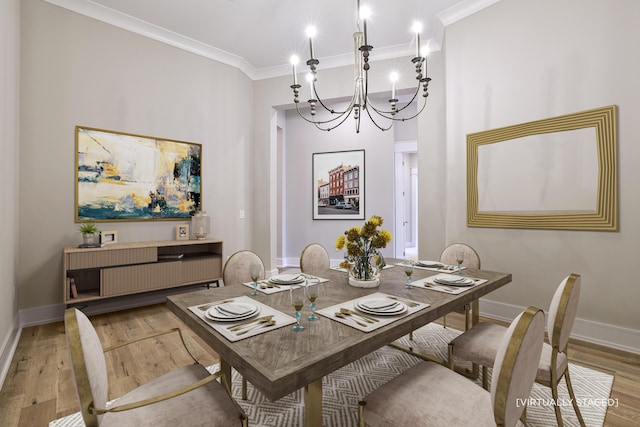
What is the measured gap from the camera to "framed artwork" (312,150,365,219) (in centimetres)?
607

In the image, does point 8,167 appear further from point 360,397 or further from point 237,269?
point 360,397

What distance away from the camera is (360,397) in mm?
1937

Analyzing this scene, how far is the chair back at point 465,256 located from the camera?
2562mm

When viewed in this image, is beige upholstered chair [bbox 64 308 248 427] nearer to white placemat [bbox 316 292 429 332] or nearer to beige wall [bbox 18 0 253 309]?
white placemat [bbox 316 292 429 332]

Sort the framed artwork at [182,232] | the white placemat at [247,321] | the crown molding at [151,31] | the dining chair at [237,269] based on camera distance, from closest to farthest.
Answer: the white placemat at [247,321], the dining chair at [237,269], the crown molding at [151,31], the framed artwork at [182,232]

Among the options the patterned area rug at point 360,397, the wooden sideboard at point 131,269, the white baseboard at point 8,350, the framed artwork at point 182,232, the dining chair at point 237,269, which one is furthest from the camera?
the framed artwork at point 182,232

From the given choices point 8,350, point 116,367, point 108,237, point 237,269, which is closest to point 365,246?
point 237,269

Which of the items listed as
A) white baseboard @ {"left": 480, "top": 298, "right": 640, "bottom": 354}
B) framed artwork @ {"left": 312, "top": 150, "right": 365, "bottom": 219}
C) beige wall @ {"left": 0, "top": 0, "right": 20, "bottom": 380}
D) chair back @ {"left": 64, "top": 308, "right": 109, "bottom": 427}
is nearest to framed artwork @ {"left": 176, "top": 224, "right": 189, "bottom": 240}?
beige wall @ {"left": 0, "top": 0, "right": 20, "bottom": 380}

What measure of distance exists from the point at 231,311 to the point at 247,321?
105mm

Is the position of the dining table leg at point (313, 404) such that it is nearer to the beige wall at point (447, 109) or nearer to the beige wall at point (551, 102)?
the beige wall at point (447, 109)

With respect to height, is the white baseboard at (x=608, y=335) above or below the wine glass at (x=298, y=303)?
below

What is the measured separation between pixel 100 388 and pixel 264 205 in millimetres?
4028

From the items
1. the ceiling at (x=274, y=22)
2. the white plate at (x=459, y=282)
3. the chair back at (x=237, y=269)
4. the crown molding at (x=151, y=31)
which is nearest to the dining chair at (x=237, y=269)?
the chair back at (x=237, y=269)

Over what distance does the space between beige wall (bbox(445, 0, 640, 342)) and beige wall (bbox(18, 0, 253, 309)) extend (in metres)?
3.20
